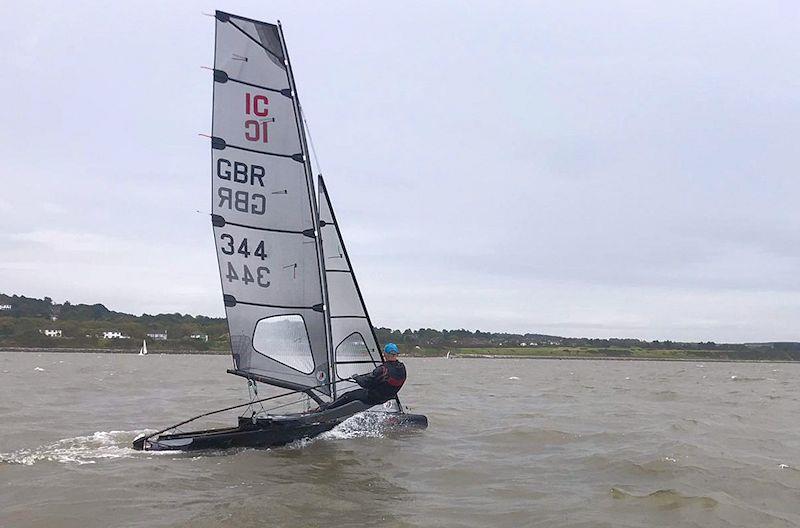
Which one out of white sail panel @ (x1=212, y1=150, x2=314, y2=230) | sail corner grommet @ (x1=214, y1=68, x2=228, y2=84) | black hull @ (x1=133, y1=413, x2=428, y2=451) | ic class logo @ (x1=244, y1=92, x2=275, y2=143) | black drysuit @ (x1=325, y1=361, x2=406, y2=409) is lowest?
black hull @ (x1=133, y1=413, x2=428, y2=451)

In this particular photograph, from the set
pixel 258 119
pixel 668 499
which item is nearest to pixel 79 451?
pixel 258 119

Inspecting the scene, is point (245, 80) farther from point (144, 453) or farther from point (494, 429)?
point (494, 429)

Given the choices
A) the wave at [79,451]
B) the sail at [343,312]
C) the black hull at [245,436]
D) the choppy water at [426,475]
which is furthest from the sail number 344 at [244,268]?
the wave at [79,451]

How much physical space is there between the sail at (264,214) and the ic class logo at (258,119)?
14 mm

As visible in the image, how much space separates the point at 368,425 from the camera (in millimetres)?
10961

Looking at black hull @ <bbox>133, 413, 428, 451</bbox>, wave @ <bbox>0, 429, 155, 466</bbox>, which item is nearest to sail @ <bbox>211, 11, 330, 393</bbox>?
black hull @ <bbox>133, 413, 428, 451</bbox>

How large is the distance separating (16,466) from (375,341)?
5.17 metres

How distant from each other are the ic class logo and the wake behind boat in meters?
0.01

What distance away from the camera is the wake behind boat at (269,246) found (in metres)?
9.95

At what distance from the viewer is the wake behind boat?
32.6 ft

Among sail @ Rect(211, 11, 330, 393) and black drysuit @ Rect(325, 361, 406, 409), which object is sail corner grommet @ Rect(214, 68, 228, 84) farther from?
black drysuit @ Rect(325, 361, 406, 409)

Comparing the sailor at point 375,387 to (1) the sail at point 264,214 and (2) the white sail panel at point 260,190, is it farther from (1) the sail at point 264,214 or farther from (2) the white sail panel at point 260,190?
(2) the white sail panel at point 260,190

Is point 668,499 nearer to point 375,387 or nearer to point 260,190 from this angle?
point 375,387

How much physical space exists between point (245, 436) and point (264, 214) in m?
3.10
